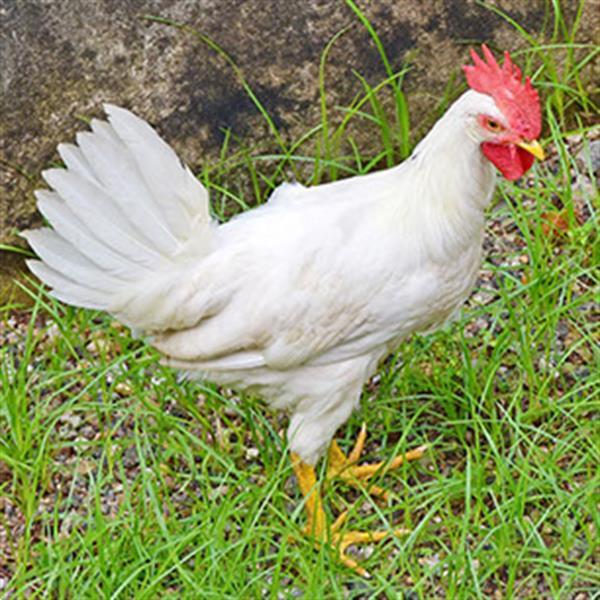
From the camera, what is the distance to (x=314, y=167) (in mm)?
4727

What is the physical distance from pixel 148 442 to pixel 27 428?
1.20 feet

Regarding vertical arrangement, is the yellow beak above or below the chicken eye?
below

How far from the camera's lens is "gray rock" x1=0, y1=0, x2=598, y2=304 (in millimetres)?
4566

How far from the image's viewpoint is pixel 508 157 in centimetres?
348

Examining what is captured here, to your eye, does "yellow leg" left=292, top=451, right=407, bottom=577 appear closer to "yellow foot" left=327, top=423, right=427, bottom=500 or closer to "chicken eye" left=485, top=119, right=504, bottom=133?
"yellow foot" left=327, top=423, right=427, bottom=500

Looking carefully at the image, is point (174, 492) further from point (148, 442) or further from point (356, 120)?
point (356, 120)

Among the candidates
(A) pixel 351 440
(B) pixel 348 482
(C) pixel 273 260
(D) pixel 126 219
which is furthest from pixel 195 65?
(B) pixel 348 482

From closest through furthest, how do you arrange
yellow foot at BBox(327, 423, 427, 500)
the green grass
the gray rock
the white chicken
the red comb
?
the red comb → the white chicken → the green grass → yellow foot at BBox(327, 423, 427, 500) → the gray rock

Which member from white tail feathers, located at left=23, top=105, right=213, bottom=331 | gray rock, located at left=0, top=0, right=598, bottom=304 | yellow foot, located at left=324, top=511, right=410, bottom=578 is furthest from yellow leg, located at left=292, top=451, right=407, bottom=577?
gray rock, located at left=0, top=0, right=598, bottom=304

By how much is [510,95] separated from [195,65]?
4.88ft

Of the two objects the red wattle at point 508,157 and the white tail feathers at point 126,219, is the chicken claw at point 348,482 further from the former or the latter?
the red wattle at point 508,157

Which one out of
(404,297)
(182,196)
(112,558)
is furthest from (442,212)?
(112,558)

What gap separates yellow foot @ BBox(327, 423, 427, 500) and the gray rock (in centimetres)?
109

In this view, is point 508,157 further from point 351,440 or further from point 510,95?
point 351,440
